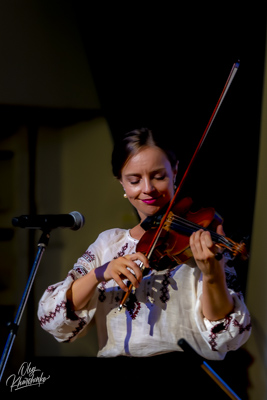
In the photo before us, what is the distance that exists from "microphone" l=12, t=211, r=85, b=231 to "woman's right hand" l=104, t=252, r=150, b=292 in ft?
0.53

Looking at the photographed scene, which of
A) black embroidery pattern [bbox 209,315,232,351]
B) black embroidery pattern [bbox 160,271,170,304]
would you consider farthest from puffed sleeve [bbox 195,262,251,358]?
black embroidery pattern [bbox 160,271,170,304]

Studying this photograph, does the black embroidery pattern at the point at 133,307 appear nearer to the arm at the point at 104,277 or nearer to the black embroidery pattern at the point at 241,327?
the arm at the point at 104,277

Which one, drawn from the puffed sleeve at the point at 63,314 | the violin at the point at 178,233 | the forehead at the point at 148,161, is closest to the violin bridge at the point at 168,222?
the violin at the point at 178,233

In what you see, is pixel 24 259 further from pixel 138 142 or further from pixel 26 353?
pixel 138 142

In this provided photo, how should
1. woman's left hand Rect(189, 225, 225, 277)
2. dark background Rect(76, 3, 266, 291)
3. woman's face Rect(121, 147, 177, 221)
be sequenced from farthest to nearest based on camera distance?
dark background Rect(76, 3, 266, 291), woman's face Rect(121, 147, 177, 221), woman's left hand Rect(189, 225, 225, 277)

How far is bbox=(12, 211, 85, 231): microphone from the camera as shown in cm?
117

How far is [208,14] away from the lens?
165cm

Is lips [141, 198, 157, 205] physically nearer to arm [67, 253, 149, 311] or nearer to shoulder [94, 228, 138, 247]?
shoulder [94, 228, 138, 247]

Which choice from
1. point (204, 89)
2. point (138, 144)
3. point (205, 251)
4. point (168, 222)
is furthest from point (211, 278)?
point (204, 89)

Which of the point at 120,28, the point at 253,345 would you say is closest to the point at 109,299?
the point at 253,345

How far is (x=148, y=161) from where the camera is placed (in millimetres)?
1417

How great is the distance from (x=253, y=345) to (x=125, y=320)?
1.89 feet

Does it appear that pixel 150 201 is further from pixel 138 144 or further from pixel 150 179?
pixel 138 144

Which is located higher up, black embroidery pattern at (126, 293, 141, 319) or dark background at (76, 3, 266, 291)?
dark background at (76, 3, 266, 291)
